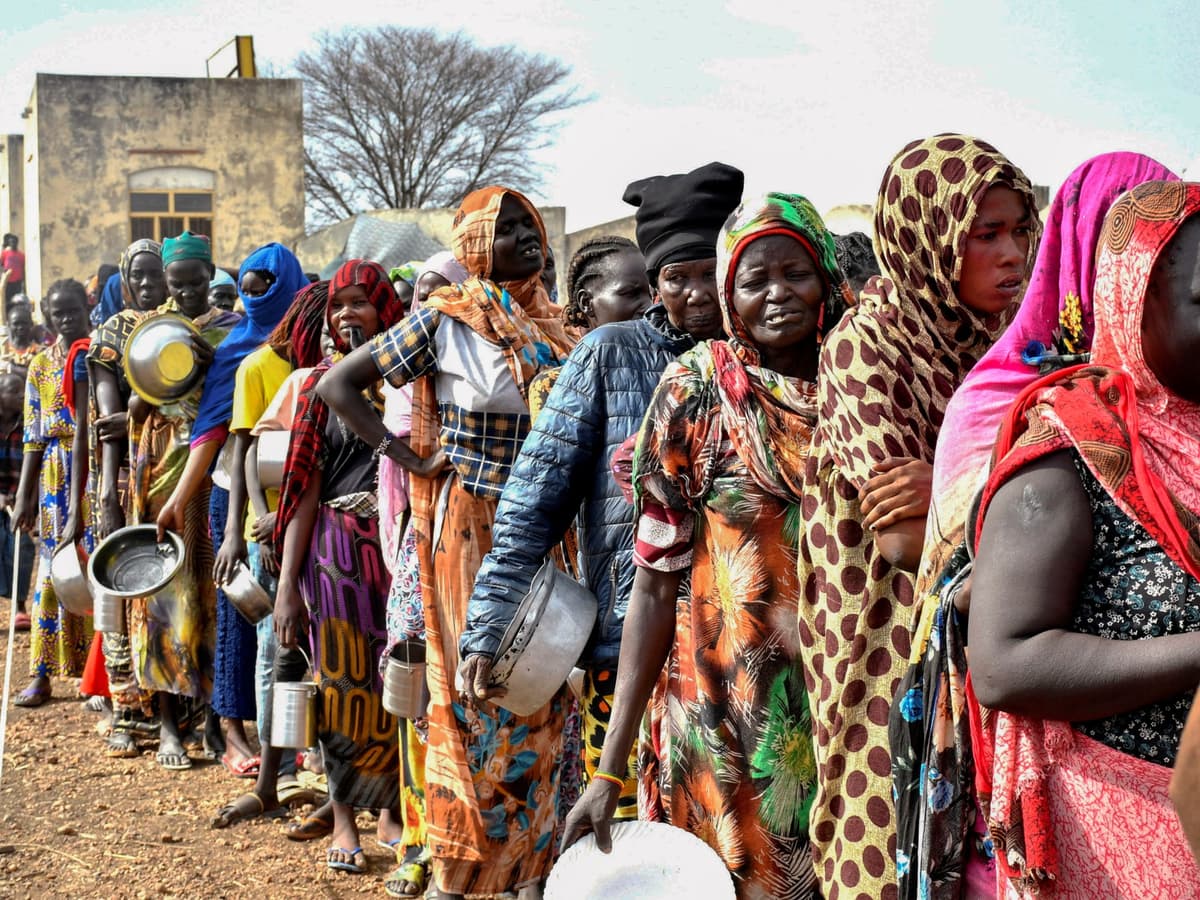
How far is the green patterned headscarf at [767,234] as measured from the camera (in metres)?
3.04

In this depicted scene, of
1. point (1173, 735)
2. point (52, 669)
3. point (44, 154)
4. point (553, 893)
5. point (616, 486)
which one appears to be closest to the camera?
point (1173, 735)

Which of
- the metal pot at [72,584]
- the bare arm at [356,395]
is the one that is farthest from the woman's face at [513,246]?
the metal pot at [72,584]

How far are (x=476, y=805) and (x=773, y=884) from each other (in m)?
1.76

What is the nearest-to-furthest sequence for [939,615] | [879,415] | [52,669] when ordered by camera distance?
1. [939,615]
2. [879,415]
3. [52,669]

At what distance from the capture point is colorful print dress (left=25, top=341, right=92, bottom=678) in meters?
8.83

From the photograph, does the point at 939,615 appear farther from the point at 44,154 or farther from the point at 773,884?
the point at 44,154

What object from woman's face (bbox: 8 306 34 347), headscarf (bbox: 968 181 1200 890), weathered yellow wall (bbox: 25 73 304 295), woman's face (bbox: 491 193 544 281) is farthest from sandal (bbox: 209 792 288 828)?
weathered yellow wall (bbox: 25 73 304 295)

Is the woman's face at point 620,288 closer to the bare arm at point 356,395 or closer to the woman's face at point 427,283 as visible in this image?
the bare arm at point 356,395

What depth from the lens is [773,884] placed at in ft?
9.56

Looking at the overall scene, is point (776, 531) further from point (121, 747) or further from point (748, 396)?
point (121, 747)

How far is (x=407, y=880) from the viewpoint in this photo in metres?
5.20

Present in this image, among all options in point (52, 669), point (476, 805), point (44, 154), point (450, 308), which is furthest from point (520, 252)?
point (44, 154)

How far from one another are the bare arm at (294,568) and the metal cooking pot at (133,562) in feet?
5.14

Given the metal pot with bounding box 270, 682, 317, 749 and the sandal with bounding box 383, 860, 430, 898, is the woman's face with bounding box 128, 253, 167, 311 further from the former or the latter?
the sandal with bounding box 383, 860, 430, 898
